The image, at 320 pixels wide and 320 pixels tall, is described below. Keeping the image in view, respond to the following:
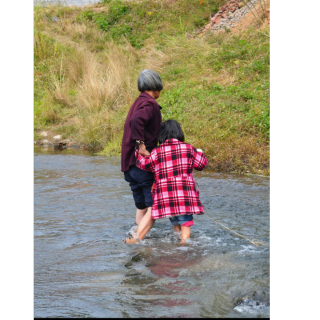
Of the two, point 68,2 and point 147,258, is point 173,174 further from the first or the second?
point 68,2

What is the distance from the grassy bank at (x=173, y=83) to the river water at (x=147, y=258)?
1912 millimetres

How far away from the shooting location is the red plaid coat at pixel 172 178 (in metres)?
4.70

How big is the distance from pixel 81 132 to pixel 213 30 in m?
6.84

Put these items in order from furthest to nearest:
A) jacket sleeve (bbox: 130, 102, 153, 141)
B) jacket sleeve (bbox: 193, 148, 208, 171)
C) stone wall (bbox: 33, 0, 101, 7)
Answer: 1. stone wall (bbox: 33, 0, 101, 7)
2. jacket sleeve (bbox: 193, 148, 208, 171)
3. jacket sleeve (bbox: 130, 102, 153, 141)

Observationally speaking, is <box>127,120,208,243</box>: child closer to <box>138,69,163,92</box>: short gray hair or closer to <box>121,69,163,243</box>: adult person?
<box>121,69,163,243</box>: adult person

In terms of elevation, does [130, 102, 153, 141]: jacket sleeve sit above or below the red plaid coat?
above

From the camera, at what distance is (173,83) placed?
523 inches

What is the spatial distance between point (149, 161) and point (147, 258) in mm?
973

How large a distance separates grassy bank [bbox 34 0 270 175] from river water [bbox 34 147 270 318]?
191cm

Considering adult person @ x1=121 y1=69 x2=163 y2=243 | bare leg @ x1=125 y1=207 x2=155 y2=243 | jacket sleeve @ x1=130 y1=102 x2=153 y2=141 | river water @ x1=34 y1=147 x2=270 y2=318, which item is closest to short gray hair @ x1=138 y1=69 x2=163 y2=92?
adult person @ x1=121 y1=69 x2=163 y2=243

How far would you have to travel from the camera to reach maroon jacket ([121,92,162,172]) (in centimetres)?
468

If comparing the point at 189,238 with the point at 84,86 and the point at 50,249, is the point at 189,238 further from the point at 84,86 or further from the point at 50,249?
the point at 84,86

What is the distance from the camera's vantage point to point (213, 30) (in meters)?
16.7
